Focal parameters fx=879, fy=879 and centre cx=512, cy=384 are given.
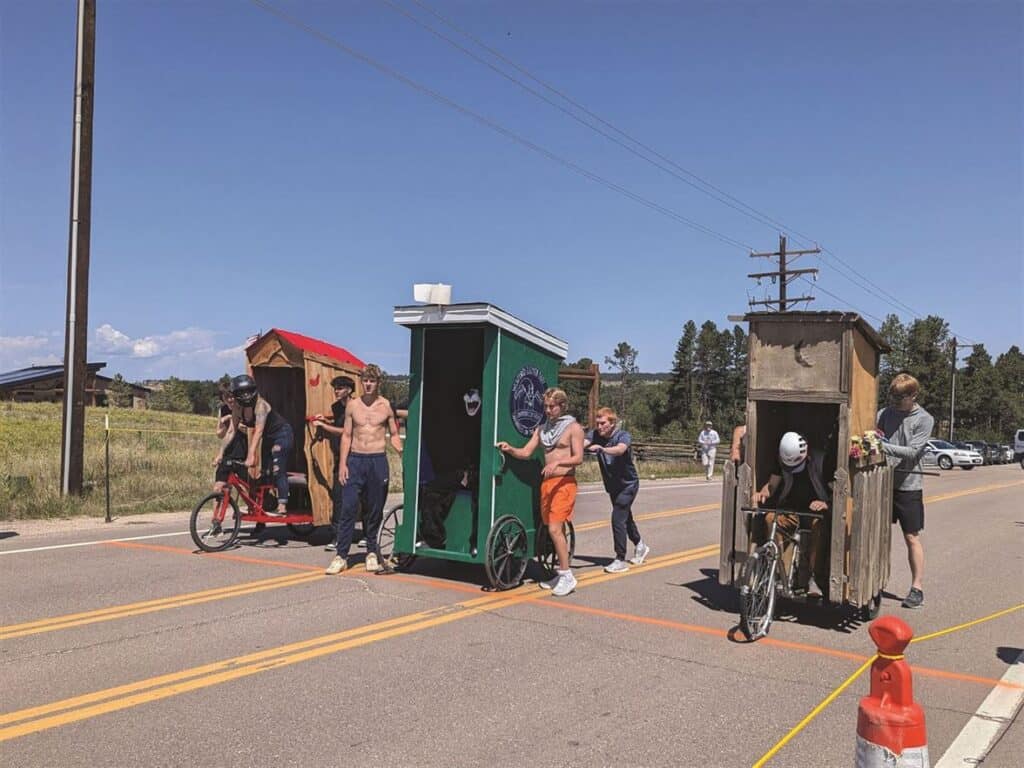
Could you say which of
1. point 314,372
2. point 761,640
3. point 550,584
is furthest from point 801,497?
point 314,372

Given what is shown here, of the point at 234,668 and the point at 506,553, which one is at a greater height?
the point at 506,553

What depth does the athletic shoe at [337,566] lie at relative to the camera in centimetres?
886

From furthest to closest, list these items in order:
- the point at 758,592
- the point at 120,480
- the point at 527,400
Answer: the point at 120,480, the point at 527,400, the point at 758,592

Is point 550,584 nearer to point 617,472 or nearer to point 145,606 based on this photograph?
point 617,472

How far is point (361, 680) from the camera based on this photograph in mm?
5488

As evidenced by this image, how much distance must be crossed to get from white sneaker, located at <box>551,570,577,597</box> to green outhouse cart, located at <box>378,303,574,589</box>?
45 cm

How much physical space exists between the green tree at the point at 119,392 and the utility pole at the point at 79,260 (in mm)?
92771

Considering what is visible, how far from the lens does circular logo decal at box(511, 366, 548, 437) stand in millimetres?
8648

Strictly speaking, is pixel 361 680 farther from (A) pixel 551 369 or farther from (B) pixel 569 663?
(A) pixel 551 369

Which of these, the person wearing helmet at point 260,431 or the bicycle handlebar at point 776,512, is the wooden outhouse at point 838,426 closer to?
the bicycle handlebar at point 776,512

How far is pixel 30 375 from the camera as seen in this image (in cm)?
8350

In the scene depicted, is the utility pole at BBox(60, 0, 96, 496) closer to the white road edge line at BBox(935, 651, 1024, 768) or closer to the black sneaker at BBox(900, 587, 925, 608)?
the black sneaker at BBox(900, 587, 925, 608)

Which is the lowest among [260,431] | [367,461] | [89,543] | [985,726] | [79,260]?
[89,543]

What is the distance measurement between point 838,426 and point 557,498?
2.61 metres
